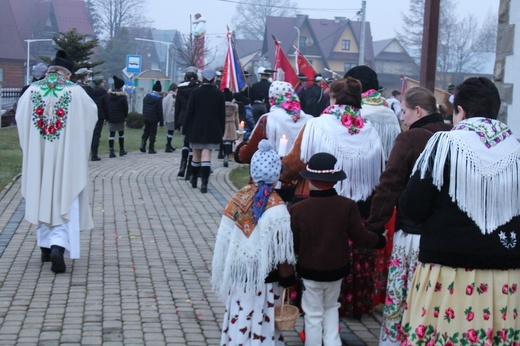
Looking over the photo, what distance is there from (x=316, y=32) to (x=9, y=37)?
99.6 feet

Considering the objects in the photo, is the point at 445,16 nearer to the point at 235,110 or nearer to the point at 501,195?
the point at 235,110

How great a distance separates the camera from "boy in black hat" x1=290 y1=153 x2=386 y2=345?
18.7ft

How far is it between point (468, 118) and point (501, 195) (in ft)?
1.42

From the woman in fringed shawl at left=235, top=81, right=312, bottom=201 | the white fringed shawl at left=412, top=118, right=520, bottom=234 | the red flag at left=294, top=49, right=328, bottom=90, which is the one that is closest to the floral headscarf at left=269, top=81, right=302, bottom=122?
the woman in fringed shawl at left=235, top=81, right=312, bottom=201

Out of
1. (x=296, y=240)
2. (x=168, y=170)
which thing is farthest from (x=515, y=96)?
(x=168, y=170)

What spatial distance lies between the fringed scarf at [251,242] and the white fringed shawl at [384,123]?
1.70 m

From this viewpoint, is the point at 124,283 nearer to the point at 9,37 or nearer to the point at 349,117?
the point at 349,117

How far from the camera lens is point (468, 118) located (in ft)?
15.4

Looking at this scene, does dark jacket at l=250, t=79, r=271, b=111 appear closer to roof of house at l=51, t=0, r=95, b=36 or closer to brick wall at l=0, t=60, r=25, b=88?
brick wall at l=0, t=60, r=25, b=88

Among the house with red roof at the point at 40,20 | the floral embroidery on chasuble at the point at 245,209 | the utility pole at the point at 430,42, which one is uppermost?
the house with red roof at the point at 40,20

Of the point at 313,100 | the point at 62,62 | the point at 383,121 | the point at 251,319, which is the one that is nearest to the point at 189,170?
the point at 313,100

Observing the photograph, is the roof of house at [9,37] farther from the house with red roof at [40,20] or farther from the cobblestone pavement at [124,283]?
the cobblestone pavement at [124,283]

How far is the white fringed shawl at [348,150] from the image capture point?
6.54 meters

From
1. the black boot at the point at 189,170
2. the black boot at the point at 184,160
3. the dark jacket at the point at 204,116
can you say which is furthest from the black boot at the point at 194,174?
the black boot at the point at 184,160
